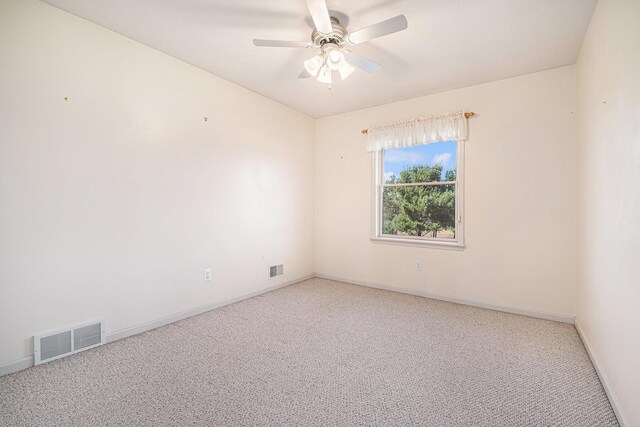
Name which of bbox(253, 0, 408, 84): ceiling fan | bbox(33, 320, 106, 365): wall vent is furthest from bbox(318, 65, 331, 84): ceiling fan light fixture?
bbox(33, 320, 106, 365): wall vent

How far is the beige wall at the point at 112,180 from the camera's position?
1.96m

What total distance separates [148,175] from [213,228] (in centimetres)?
87

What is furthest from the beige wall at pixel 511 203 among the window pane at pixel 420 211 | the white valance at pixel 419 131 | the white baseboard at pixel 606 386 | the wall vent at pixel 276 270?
the wall vent at pixel 276 270

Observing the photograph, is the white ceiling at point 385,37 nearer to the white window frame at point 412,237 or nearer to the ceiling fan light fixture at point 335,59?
the ceiling fan light fixture at point 335,59

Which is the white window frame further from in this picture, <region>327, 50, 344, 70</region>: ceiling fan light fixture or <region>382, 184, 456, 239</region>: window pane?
<region>327, 50, 344, 70</region>: ceiling fan light fixture

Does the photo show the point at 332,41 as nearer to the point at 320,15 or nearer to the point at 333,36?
the point at 333,36

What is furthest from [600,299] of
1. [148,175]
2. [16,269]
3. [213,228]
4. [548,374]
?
[16,269]

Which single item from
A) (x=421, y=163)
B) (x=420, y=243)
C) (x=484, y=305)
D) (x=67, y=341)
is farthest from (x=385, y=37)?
(x=67, y=341)

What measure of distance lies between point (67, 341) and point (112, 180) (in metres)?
1.30

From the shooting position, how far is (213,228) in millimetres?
3191

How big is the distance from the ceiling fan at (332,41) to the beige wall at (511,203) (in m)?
1.71

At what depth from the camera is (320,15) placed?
1.82m

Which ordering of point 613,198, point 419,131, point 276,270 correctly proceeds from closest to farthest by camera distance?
point 613,198 < point 419,131 < point 276,270

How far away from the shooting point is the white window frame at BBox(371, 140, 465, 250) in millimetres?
3422
